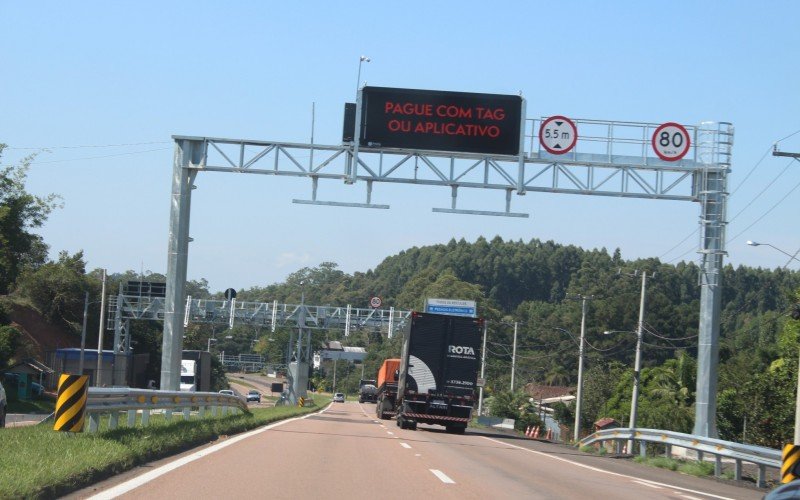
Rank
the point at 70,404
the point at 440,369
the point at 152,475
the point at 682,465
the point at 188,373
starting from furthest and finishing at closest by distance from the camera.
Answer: the point at 188,373 → the point at 440,369 → the point at 682,465 → the point at 70,404 → the point at 152,475

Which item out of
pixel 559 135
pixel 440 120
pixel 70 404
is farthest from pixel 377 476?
pixel 559 135

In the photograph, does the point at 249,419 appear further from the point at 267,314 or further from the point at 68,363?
the point at 267,314

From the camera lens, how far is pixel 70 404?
14609 mm

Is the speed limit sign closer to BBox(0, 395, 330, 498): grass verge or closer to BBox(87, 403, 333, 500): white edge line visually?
BBox(87, 403, 333, 500): white edge line

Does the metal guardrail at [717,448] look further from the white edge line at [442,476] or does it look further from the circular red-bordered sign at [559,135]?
the circular red-bordered sign at [559,135]

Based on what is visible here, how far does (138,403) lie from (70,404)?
3.27 metres

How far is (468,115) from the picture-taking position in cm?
2931

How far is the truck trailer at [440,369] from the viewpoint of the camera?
3419 cm

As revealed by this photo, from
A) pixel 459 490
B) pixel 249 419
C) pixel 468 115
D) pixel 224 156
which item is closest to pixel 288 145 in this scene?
pixel 224 156

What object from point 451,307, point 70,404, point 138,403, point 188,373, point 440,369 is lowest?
point 188,373

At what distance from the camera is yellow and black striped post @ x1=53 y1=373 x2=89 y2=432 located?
47.5 ft

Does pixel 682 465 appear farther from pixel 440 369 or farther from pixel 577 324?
pixel 577 324

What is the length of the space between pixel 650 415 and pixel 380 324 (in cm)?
1865

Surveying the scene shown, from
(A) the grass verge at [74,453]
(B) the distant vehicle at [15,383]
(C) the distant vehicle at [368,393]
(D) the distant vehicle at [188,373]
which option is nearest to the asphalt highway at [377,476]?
(A) the grass verge at [74,453]
